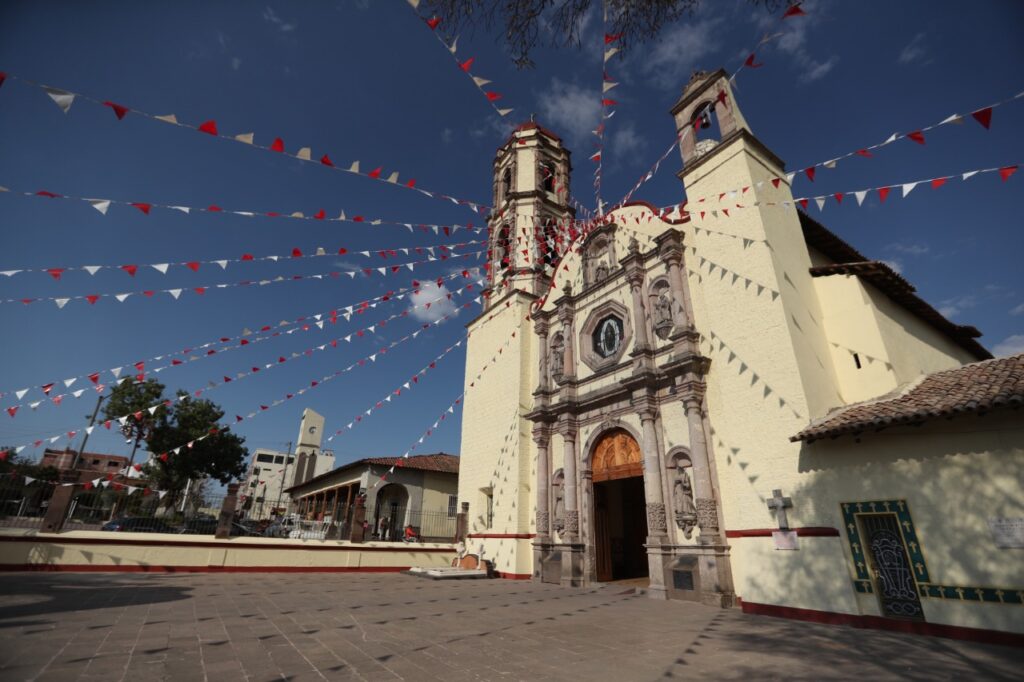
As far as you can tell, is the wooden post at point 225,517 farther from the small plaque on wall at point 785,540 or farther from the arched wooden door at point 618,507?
the small plaque on wall at point 785,540

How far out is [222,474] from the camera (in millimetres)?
27938

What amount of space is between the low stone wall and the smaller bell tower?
9502 millimetres

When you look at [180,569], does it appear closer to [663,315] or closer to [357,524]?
[357,524]

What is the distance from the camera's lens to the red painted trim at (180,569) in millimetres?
10227

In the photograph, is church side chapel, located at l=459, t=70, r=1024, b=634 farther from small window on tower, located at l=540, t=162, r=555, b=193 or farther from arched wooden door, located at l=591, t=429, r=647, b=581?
small window on tower, located at l=540, t=162, r=555, b=193

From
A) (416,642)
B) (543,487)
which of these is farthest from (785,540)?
(543,487)

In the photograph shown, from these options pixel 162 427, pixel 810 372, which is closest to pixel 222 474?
pixel 162 427

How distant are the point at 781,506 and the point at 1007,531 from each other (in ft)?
8.77

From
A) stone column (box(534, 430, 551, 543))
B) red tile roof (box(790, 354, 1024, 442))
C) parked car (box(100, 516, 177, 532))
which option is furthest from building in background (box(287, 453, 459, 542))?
red tile roof (box(790, 354, 1024, 442))

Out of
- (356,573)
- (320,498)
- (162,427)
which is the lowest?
(356,573)

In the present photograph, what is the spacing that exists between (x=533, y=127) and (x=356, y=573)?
17248 millimetres

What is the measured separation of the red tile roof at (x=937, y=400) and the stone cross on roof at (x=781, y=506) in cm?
108

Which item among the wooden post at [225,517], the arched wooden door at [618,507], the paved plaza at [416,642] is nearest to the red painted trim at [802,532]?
the paved plaza at [416,642]

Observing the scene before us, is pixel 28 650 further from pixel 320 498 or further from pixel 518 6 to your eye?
pixel 320 498
